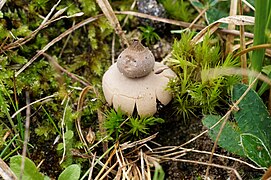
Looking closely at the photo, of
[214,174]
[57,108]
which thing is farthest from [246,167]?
[57,108]

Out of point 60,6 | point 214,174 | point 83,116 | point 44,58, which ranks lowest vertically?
point 214,174

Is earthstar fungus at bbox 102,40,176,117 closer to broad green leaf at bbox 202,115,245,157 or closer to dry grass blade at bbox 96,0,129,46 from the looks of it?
broad green leaf at bbox 202,115,245,157

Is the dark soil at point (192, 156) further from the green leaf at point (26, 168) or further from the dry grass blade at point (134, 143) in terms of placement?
the green leaf at point (26, 168)

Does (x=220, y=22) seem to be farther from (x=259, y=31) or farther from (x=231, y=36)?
(x=259, y=31)

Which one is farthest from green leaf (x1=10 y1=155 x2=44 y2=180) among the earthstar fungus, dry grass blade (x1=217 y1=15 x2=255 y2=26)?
dry grass blade (x1=217 y1=15 x2=255 y2=26)

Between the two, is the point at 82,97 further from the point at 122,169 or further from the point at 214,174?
the point at 214,174

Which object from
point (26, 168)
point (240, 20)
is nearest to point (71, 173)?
point (26, 168)
